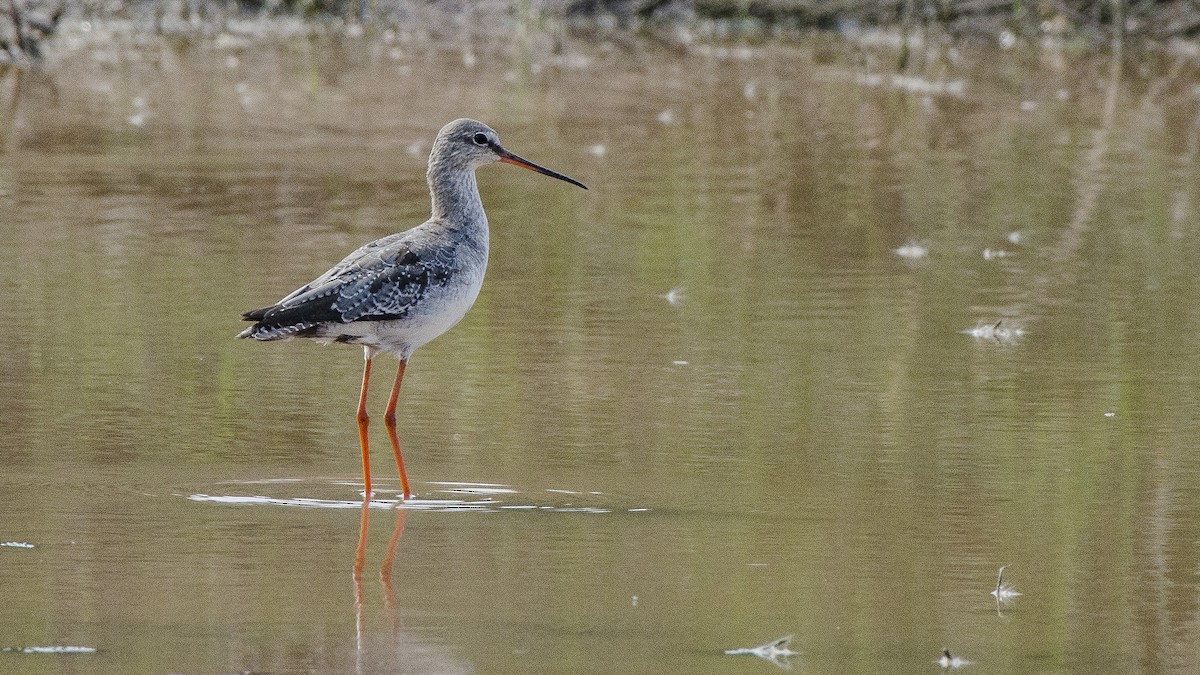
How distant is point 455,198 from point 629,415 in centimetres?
110

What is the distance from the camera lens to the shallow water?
5652mm

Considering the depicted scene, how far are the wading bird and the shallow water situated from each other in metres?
0.45

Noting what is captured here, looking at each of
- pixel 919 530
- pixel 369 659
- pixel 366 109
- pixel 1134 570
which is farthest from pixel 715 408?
pixel 366 109

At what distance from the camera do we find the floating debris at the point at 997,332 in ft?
31.9

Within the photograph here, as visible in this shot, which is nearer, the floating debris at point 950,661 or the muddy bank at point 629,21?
the floating debris at point 950,661

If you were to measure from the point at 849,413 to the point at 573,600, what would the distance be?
2.70 meters

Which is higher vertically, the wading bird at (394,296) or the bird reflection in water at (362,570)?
the wading bird at (394,296)

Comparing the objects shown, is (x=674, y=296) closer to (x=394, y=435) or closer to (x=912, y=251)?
(x=912, y=251)

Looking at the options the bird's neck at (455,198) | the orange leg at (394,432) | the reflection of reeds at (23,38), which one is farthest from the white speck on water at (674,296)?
the reflection of reeds at (23,38)

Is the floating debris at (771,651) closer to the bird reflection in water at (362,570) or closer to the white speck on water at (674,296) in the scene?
the bird reflection in water at (362,570)

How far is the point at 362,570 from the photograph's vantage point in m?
6.20

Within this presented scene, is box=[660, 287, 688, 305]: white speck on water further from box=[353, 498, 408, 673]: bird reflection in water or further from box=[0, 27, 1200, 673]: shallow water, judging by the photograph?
box=[353, 498, 408, 673]: bird reflection in water

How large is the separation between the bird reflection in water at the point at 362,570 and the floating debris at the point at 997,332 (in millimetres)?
3740

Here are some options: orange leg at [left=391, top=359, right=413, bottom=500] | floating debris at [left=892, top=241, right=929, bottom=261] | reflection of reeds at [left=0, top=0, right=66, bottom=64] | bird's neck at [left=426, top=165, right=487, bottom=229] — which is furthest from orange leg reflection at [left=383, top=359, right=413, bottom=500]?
reflection of reeds at [left=0, top=0, right=66, bottom=64]
